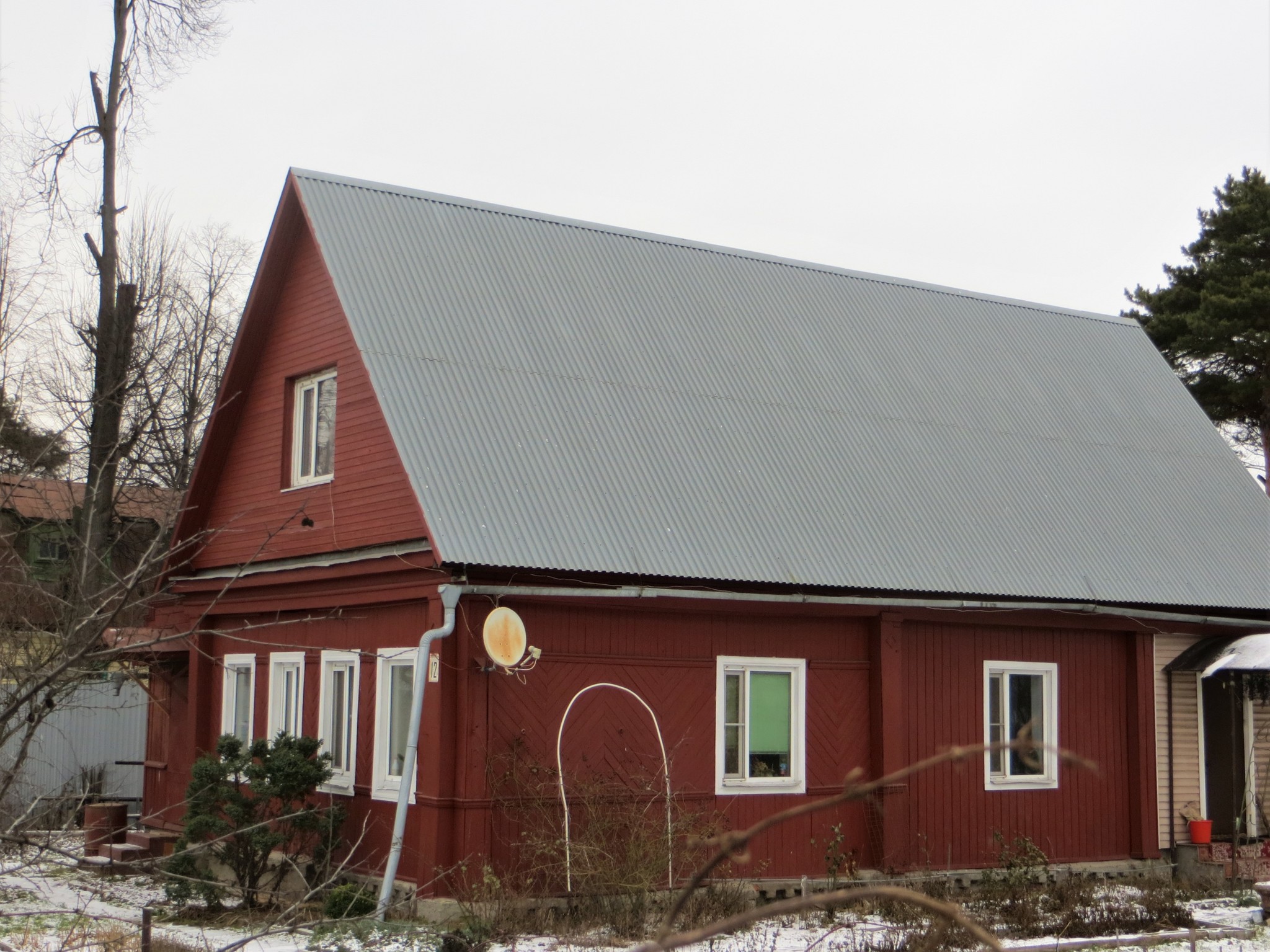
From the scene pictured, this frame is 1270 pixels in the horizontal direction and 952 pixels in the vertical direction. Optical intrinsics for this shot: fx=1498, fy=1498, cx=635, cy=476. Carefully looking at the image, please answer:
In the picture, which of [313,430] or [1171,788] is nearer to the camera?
[313,430]

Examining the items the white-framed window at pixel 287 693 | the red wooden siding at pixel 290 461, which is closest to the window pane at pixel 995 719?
the red wooden siding at pixel 290 461

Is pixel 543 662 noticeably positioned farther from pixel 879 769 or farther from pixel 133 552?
pixel 133 552

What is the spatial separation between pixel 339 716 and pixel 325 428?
10.7 ft

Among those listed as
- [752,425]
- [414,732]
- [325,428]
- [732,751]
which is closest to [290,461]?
[325,428]

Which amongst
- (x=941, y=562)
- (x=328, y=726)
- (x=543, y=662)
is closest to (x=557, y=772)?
(x=543, y=662)

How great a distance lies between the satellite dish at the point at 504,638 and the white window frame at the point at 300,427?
425 cm

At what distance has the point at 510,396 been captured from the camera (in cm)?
1563

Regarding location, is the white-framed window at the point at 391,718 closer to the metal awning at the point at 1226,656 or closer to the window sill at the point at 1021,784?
the window sill at the point at 1021,784

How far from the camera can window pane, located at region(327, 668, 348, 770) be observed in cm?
1592

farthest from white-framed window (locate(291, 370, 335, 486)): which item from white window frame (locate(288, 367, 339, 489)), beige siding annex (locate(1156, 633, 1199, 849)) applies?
beige siding annex (locate(1156, 633, 1199, 849))

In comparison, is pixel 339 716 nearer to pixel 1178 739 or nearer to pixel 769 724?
pixel 769 724

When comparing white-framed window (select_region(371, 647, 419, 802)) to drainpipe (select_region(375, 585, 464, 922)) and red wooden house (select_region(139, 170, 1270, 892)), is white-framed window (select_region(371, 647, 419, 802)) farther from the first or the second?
drainpipe (select_region(375, 585, 464, 922))

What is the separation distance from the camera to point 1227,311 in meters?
34.4

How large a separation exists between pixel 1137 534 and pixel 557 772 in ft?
28.9
